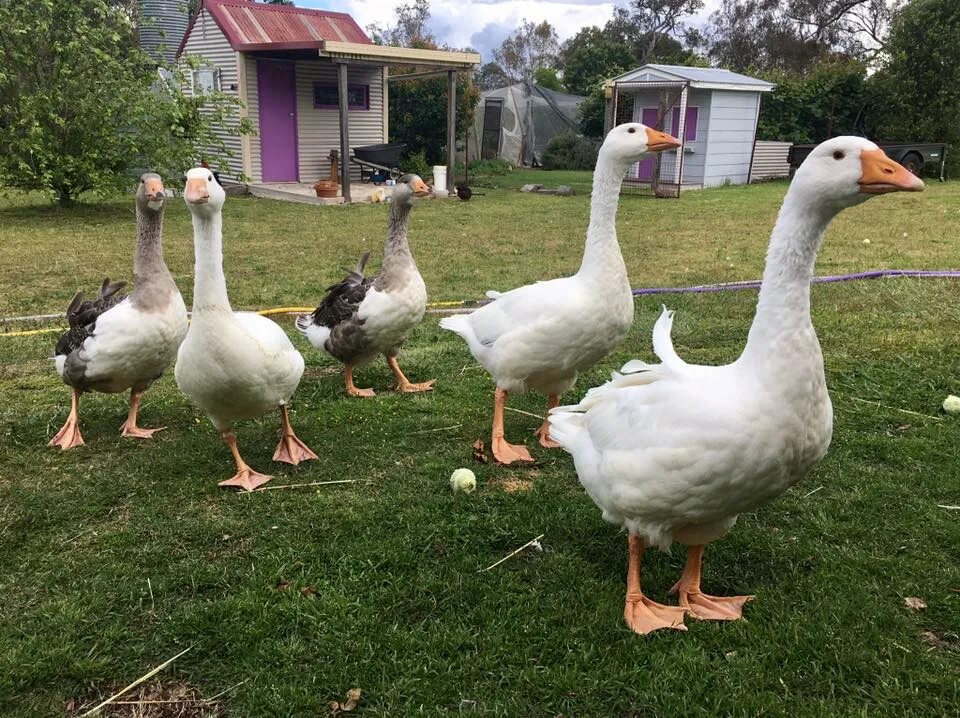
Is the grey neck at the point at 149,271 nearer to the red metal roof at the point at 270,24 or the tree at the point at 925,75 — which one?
the red metal roof at the point at 270,24

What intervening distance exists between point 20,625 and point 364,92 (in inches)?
910

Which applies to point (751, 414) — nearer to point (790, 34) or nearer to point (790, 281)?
point (790, 281)

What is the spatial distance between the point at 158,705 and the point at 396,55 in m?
19.5

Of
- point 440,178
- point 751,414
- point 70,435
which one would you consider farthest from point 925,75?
point 70,435

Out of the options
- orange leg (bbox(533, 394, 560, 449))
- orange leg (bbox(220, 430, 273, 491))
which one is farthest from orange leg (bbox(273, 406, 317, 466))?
orange leg (bbox(533, 394, 560, 449))

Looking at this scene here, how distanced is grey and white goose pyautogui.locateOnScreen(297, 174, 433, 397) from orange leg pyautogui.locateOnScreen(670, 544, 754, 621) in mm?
3233

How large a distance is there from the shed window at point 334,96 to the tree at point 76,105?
717 cm

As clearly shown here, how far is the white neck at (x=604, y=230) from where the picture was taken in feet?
14.1

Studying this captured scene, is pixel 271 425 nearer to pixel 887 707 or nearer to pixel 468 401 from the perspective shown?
pixel 468 401

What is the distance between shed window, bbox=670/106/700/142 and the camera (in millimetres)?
22719

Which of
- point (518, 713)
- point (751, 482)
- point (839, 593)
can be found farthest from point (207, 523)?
point (839, 593)

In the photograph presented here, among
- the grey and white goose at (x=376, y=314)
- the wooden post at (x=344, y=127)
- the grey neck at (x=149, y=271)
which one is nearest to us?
the grey neck at (x=149, y=271)

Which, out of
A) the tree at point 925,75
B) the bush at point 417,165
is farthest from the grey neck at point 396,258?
the tree at point 925,75

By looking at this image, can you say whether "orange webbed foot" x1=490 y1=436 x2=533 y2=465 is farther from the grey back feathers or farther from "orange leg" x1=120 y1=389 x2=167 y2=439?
"orange leg" x1=120 y1=389 x2=167 y2=439
